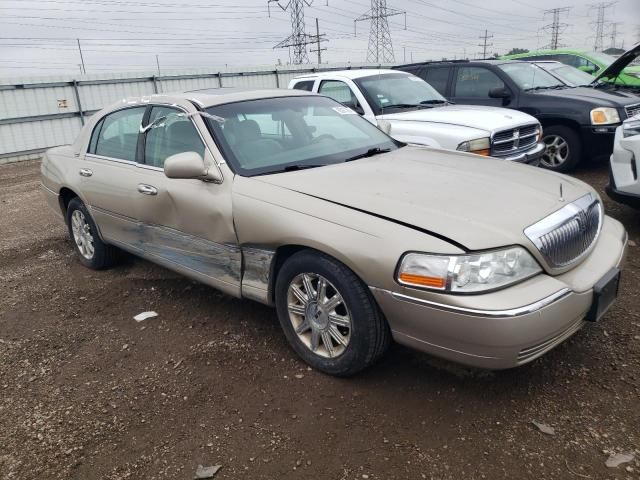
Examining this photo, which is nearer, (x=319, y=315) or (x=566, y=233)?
(x=566, y=233)

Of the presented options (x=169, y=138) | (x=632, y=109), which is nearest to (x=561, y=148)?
(x=632, y=109)

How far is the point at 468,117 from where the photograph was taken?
6.49m

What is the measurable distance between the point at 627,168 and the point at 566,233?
253cm

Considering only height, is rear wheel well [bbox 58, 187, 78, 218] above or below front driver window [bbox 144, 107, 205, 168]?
below

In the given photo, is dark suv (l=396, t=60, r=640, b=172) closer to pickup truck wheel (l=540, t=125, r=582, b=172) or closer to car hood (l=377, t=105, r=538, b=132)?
pickup truck wheel (l=540, t=125, r=582, b=172)

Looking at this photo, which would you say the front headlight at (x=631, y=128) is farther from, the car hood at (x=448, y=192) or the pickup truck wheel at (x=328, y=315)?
the pickup truck wheel at (x=328, y=315)

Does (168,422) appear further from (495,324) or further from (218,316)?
(495,324)

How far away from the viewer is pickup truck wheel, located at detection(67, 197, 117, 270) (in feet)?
16.3

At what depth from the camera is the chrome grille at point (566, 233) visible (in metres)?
2.63

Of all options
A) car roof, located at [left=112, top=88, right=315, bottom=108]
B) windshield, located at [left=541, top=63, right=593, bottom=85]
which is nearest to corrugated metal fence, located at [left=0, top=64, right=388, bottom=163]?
windshield, located at [left=541, top=63, right=593, bottom=85]

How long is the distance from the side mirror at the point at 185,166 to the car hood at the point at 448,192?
16.7 inches

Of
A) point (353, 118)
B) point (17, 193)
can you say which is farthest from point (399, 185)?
point (17, 193)

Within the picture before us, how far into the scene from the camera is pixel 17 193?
32.3 feet

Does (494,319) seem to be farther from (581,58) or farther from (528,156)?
(581,58)
